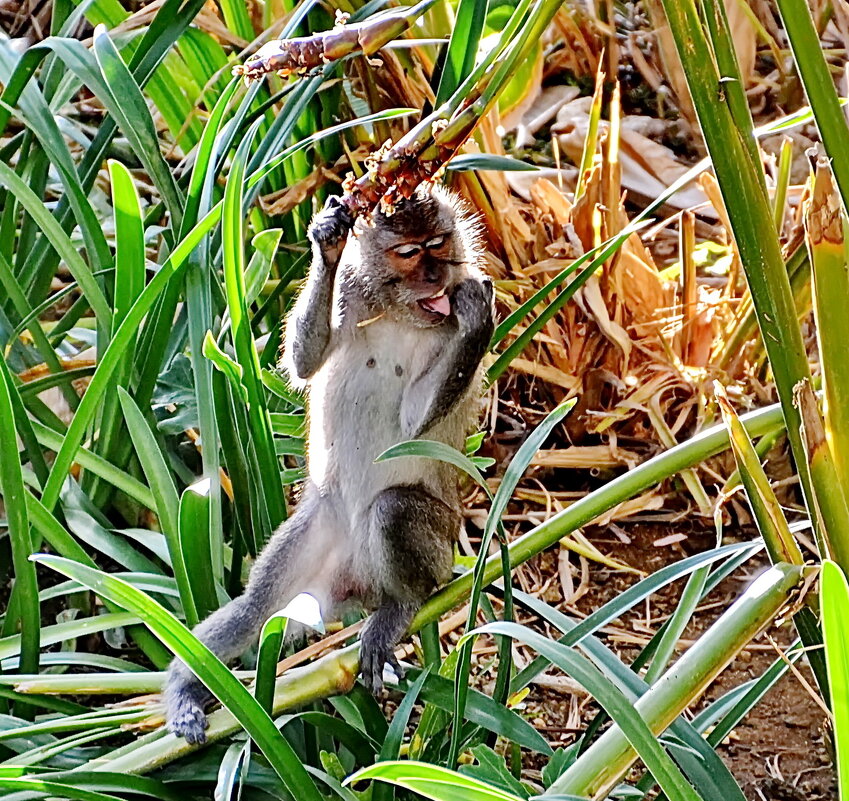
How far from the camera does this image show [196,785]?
7.89 ft

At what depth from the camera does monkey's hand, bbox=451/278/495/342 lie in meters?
2.62

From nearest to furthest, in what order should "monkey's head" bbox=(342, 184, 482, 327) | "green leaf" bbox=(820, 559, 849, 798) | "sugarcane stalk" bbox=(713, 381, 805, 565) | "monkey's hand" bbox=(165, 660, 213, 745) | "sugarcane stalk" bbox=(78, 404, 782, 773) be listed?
"green leaf" bbox=(820, 559, 849, 798)
"sugarcane stalk" bbox=(713, 381, 805, 565)
"sugarcane stalk" bbox=(78, 404, 782, 773)
"monkey's hand" bbox=(165, 660, 213, 745)
"monkey's head" bbox=(342, 184, 482, 327)

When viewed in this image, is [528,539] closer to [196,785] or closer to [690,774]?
[690,774]

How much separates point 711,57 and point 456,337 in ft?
4.39

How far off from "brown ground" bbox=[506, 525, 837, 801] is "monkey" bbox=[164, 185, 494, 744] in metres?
0.56

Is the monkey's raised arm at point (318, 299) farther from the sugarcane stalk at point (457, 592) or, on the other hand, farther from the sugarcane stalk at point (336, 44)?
the sugarcane stalk at point (336, 44)

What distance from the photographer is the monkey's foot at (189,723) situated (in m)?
2.31

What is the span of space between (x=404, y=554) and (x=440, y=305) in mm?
610

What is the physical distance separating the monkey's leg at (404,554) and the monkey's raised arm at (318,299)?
0.39 meters

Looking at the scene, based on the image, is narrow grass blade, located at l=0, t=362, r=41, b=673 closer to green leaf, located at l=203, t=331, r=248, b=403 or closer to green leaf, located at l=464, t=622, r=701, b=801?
green leaf, located at l=203, t=331, r=248, b=403

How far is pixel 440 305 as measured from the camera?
2766mm

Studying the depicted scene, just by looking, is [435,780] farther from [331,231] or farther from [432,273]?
[432,273]

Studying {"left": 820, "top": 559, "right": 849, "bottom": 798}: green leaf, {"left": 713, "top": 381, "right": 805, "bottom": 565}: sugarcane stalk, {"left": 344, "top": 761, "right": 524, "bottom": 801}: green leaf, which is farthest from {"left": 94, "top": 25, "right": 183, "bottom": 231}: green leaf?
{"left": 820, "top": 559, "right": 849, "bottom": 798}: green leaf

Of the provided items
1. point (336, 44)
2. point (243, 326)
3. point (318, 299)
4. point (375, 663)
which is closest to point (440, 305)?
point (318, 299)
